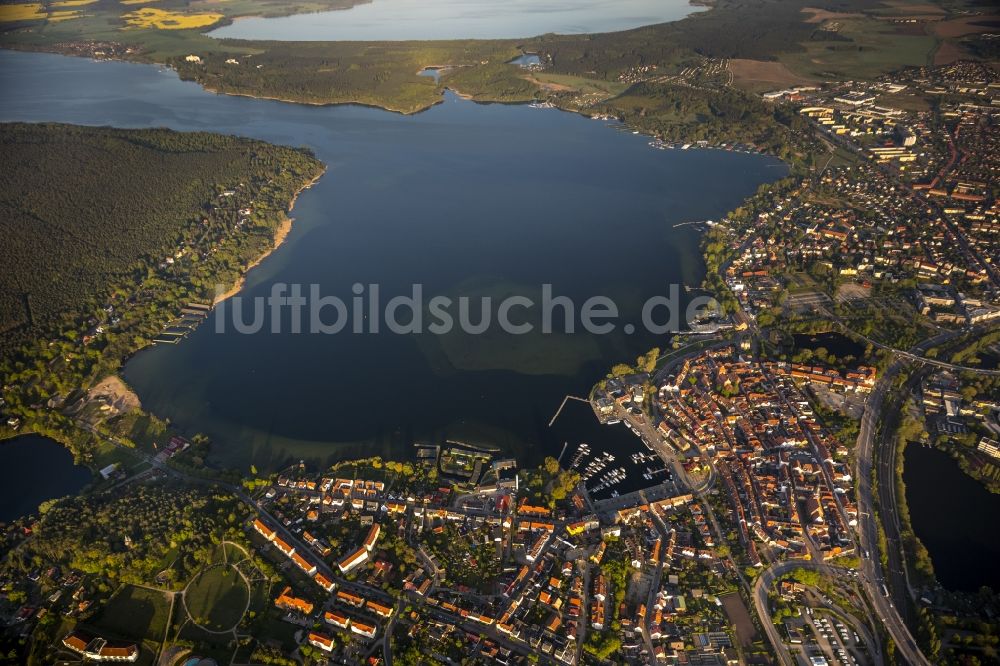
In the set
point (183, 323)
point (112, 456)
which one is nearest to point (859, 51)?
point (183, 323)

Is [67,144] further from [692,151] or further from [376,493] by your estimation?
[692,151]

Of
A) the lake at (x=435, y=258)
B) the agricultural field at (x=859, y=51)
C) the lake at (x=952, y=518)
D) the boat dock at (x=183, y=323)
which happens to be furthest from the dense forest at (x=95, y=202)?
the agricultural field at (x=859, y=51)

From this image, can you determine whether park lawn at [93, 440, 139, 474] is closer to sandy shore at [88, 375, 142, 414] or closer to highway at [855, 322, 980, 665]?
sandy shore at [88, 375, 142, 414]

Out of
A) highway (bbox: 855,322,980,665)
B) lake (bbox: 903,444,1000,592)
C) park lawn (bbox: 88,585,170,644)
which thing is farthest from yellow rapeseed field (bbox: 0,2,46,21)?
lake (bbox: 903,444,1000,592)

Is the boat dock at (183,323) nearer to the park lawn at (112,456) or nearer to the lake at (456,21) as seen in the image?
the park lawn at (112,456)

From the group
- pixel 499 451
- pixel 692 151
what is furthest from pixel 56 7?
pixel 499 451

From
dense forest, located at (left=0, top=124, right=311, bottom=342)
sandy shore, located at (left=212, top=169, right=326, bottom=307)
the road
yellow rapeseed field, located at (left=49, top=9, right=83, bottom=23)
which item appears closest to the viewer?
the road
